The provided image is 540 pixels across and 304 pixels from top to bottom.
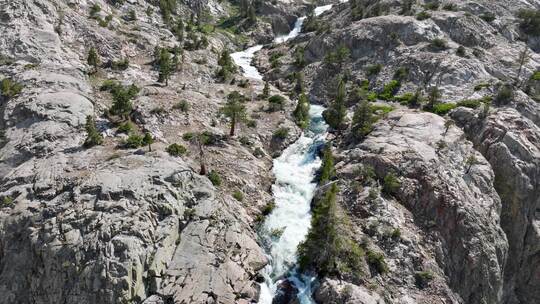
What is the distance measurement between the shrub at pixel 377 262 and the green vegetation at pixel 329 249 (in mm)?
1077

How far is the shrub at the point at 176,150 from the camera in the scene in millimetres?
52750

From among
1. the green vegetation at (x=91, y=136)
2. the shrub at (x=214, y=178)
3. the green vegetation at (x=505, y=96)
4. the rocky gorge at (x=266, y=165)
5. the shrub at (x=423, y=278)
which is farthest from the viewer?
the green vegetation at (x=505, y=96)

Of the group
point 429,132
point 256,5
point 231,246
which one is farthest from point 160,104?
point 256,5

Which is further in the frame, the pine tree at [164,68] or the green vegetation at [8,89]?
the pine tree at [164,68]

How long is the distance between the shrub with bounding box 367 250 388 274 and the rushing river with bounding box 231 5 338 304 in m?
6.99

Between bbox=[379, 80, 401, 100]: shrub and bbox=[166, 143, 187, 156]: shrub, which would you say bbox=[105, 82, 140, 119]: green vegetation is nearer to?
bbox=[166, 143, 187, 156]: shrub

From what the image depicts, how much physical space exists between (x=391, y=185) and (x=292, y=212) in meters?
13.3

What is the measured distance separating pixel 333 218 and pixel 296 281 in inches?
338

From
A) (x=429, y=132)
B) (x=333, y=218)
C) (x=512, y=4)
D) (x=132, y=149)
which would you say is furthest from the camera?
(x=512, y=4)

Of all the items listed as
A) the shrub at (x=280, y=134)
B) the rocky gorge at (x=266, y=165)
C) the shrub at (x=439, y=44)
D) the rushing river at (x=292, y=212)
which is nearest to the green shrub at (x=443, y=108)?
the rocky gorge at (x=266, y=165)

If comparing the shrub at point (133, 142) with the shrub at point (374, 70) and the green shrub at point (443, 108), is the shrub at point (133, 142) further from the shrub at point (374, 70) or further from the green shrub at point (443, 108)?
the shrub at point (374, 70)

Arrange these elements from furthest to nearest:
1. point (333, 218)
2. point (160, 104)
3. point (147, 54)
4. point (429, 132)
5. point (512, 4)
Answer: point (512, 4) → point (147, 54) → point (160, 104) → point (429, 132) → point (333, 218)

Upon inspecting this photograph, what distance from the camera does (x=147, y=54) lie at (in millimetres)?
80562

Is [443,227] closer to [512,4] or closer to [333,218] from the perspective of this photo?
[333,218]
